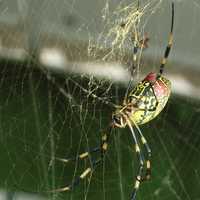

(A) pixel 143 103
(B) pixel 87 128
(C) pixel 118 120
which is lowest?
(B) pixel 87 128

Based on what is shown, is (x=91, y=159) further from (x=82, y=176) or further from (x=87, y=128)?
(x=87, y=128)

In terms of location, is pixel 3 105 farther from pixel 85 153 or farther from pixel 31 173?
pixel 85 153

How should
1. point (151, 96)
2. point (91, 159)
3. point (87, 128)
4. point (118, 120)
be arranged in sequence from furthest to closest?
point (87, 128)
point (91, 159)
point (118, 120)
point (151, 96)

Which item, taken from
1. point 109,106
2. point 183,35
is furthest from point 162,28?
point 109,106

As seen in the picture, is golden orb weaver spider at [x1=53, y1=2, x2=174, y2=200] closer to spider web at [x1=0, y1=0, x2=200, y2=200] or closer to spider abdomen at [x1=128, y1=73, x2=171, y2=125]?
spider abdomen at [x1=128, y1=73, x2=171, y2=125]

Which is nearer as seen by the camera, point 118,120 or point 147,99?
point 147,99

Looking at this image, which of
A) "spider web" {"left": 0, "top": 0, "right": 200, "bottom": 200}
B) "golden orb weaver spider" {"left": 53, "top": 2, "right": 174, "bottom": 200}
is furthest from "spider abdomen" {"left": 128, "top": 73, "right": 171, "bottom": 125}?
"spider web" {"left": 0, "top": 0, "right": 200, "bottom": 200}

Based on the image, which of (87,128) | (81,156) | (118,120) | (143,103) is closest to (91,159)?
(81,156)

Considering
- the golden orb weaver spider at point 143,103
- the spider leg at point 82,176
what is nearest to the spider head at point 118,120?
the golden orb weaver spider at point 143,103
